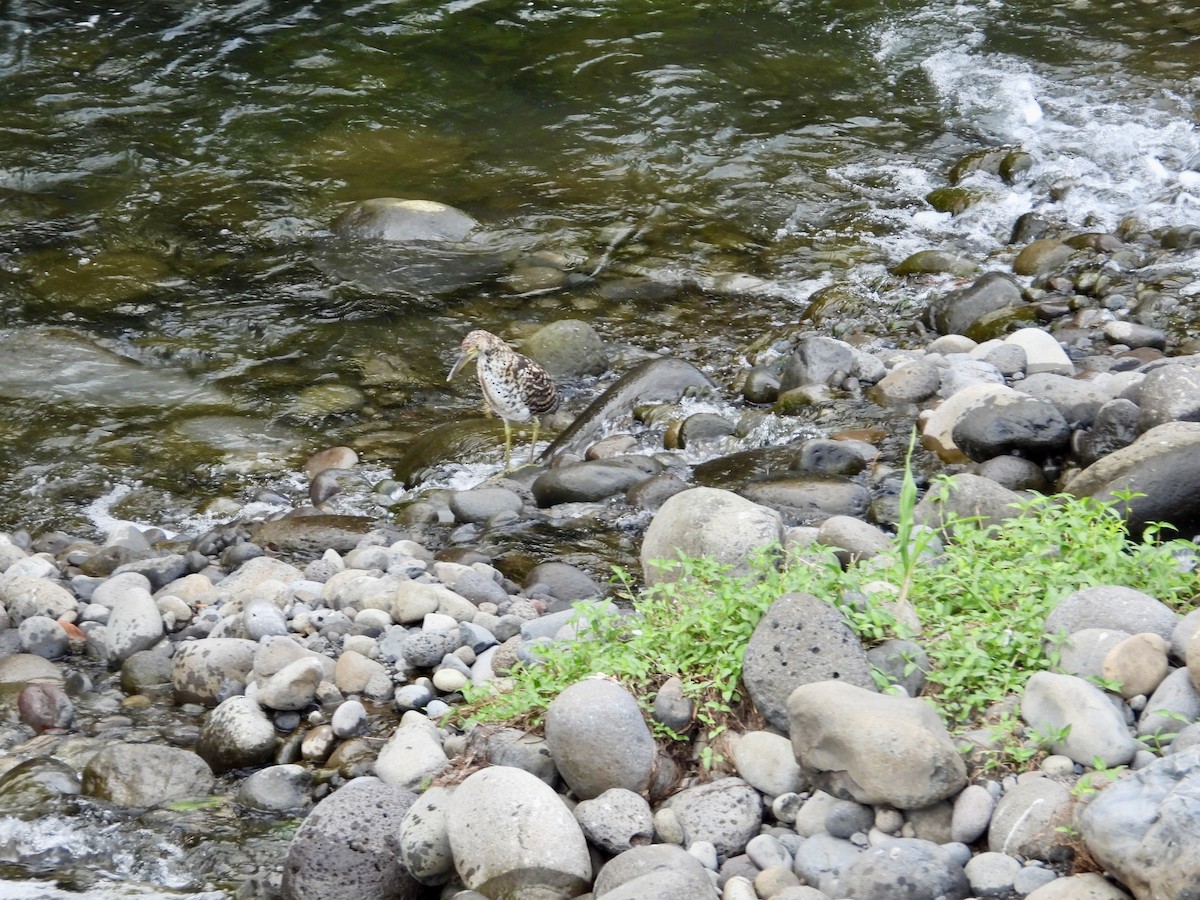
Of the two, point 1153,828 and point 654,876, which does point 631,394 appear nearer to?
point 654,876

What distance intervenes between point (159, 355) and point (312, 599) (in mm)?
4424

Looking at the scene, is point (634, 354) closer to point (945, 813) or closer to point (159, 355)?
point (159, 355)

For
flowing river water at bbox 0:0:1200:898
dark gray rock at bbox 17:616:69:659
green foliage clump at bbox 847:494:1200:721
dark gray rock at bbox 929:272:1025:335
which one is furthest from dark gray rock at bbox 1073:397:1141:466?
dark gray rock at bbox 17:616:69:659

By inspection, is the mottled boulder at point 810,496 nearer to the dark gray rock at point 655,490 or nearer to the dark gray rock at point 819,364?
the dark gray rock at point 655,490

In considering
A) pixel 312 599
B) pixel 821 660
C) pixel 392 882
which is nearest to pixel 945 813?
pixel 821 660

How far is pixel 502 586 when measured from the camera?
257 inches

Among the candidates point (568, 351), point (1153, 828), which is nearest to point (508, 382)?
point (568, 351)


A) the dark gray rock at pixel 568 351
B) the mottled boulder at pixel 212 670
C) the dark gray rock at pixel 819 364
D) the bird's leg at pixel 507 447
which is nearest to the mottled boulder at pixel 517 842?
the mottled boulder at pixel 212 670

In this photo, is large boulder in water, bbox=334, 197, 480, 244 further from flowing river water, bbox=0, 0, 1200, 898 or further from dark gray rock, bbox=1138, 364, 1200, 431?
dark gray rock, bbox=1138, 364, 1200, 431

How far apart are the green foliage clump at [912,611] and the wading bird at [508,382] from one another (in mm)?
3482

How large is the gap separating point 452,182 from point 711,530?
806cm

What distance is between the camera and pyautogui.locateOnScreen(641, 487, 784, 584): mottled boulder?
5426 mm

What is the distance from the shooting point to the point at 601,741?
13.4 ft

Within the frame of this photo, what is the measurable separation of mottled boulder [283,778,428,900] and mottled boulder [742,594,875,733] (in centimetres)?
127
